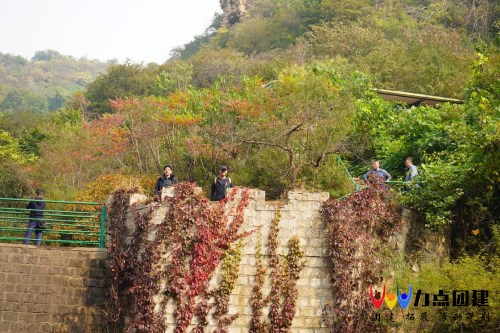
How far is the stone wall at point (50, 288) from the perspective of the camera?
50.0ft

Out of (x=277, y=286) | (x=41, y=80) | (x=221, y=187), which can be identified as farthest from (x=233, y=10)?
(x=41, y=80)

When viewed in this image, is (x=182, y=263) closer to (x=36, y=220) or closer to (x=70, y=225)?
(x=70, y=225)

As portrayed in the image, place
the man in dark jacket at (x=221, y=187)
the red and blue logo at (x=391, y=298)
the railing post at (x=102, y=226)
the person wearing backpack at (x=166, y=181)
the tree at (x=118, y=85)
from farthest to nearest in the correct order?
the tree at (x=118, y=85) → the railing post at (x=102, y=226) → the person wearing backpack at (x=166, y=181) → the man in dark jacket at (x=221, y=187) → the red and blue logo at (x=391, y=298)

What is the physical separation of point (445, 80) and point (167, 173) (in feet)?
54.9

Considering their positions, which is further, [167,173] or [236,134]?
[236,134]

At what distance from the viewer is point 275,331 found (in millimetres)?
14266

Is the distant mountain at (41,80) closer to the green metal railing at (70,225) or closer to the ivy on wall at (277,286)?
the green metal railing at (70,225)

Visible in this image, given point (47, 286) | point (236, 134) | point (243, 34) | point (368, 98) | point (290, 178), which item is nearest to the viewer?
point (47, 286)

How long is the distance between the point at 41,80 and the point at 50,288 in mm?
115490

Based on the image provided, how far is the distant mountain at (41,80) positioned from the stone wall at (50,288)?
260ft

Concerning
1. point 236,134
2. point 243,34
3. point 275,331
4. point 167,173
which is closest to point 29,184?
point 236,134

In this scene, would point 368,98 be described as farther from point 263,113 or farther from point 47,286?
point 47,286

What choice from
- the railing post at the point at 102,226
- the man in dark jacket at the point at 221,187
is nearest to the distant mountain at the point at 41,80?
the railing post at the point at 102,226

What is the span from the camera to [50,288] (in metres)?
15.5
